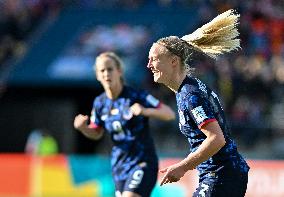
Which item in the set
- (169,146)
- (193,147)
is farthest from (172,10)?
(193,147)

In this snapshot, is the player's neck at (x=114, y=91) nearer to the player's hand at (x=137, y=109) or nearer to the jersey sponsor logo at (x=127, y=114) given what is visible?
the jersey sponsor logo at (x=127, y=114)

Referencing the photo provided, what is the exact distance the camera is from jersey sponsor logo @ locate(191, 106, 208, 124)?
551 centimetres

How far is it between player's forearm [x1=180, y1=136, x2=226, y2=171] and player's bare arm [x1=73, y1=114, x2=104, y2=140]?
3133mm

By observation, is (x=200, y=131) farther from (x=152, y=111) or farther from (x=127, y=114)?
(x=127, y=114)

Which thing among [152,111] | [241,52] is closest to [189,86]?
[152,111]

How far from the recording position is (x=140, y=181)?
8523 millimetres

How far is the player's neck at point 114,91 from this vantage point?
873 cm

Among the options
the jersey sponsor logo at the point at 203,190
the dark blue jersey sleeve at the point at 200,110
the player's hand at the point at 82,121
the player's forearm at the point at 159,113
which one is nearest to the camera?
the dark blue jersey sleeve at the point at 200,110

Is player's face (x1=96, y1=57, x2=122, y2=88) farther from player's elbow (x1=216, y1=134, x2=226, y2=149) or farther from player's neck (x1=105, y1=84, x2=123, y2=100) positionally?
player's elbow (x1=216, y1=134, x2=226, y2=149)

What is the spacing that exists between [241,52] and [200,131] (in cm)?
1252

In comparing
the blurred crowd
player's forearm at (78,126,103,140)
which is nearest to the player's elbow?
player's forearm at (78,126,103,140)

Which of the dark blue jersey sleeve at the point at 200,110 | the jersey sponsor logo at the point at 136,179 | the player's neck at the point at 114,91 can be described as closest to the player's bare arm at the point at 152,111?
the player's neck at the point at 114,91

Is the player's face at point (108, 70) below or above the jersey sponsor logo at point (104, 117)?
above

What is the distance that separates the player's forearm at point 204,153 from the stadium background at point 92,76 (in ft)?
33.0
